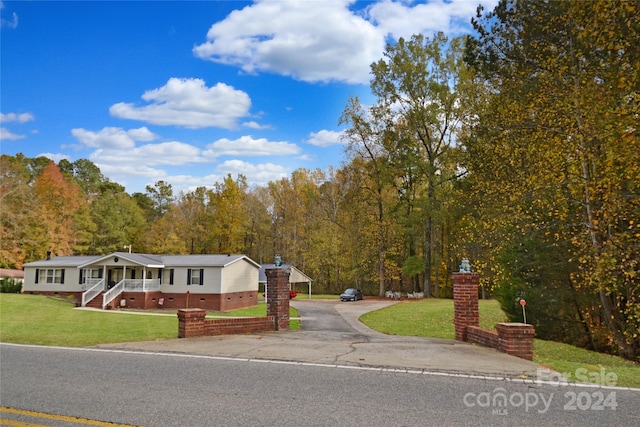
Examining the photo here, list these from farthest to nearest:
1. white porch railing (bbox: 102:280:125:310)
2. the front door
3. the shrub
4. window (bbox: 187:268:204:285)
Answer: the shrub, the front door, window (bbox: 187:268:204:285), white porch railing (bbox: 102:280:125:310)

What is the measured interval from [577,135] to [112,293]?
32.8 metres

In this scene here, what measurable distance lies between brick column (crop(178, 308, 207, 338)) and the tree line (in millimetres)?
8268

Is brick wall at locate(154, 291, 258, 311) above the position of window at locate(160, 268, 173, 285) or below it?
below

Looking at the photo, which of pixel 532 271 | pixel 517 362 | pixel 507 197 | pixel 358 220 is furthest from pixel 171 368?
pixel 358 220

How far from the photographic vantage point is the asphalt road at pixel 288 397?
523 cm

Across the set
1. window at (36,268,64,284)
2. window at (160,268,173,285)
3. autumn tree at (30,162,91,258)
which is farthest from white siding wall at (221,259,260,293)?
autumn tree at (30,162,91,258)

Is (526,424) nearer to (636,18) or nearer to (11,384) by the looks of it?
(11,384)

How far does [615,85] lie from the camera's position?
418 inches

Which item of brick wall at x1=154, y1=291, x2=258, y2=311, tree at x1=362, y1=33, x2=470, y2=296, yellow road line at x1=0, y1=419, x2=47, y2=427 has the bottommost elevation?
brick wall at x1=154, y1=291, x2=258, y2=311

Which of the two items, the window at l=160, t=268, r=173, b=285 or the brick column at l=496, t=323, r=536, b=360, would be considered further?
the window at l=160, t=268, r=173, b=285

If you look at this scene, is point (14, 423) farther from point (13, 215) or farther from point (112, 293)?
point (13, 215)

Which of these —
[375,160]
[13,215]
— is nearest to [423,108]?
[375,160]

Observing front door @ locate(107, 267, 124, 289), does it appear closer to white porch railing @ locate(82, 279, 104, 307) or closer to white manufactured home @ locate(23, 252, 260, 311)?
white manufactured home @ locate(23, 252, 260, 311)

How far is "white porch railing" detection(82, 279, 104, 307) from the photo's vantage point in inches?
1287
